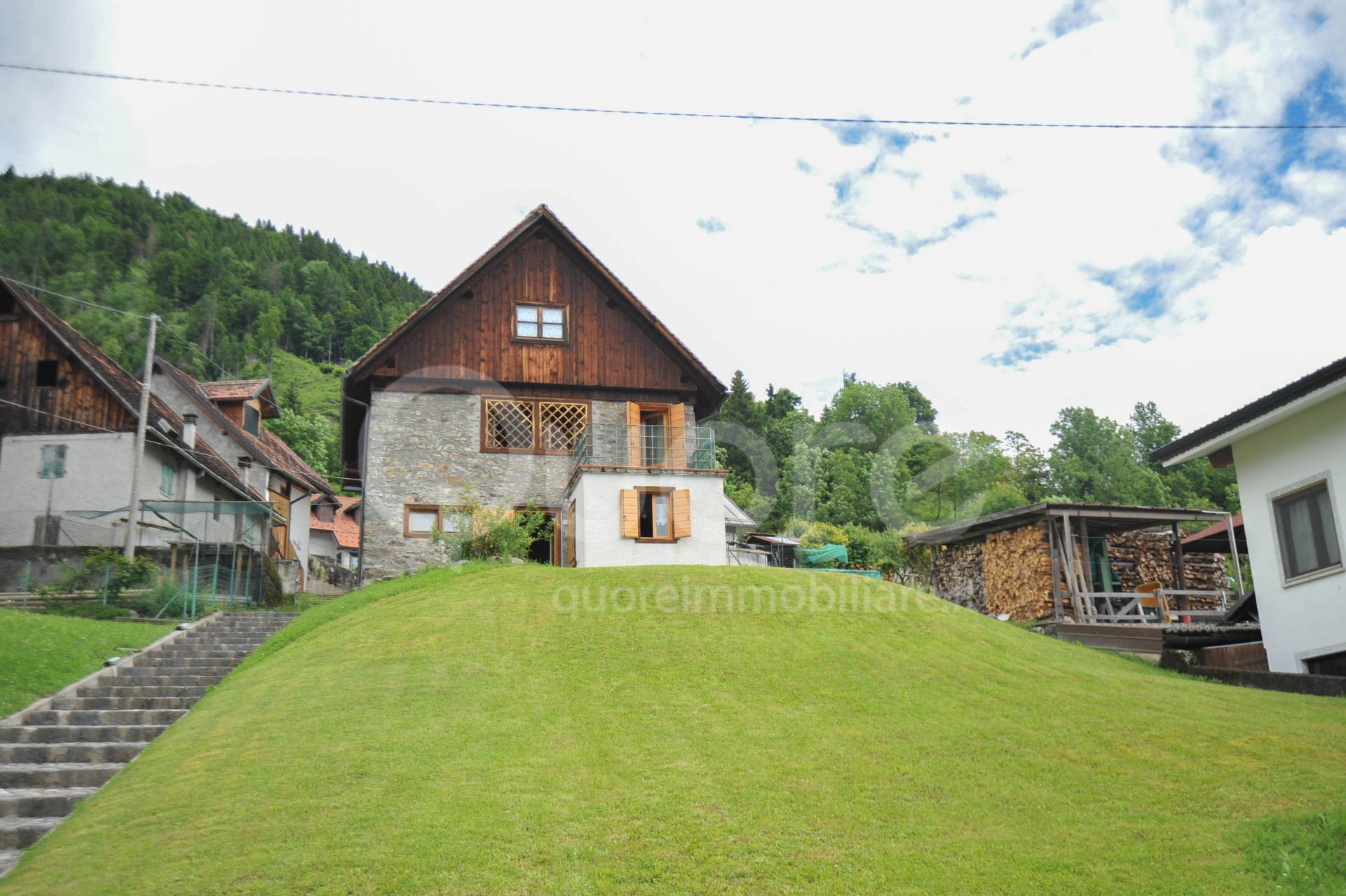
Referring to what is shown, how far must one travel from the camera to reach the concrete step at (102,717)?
14.2 metres

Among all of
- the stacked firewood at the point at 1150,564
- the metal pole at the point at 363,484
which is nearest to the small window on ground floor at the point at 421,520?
the metal pole at the point at 363,484

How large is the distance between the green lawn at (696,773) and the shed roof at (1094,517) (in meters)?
8.82

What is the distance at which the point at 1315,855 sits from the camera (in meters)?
8.20

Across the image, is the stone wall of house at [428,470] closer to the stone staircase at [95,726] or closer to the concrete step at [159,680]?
the stone staircase at [95,726]

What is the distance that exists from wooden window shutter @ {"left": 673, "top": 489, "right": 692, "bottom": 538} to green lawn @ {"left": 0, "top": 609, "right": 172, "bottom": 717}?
12.0 meters

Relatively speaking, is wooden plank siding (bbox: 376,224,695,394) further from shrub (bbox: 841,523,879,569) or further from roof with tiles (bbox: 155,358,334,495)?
shrub (bbox: 841,523,879,569)

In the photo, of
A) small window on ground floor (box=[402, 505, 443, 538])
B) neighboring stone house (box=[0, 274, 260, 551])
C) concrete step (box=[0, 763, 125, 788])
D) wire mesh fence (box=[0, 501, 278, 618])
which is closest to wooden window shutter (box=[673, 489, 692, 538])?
small window on ground floor (box=[402, 505, 443, 538])

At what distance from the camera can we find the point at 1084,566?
88.4 ft

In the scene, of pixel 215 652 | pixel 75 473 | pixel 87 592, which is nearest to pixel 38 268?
pixel 75 473

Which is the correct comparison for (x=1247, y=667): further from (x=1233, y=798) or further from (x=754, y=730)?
(x=754, y=730)

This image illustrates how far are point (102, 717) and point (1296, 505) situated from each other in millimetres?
17699

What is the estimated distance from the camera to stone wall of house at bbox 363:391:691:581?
2758 centimetres

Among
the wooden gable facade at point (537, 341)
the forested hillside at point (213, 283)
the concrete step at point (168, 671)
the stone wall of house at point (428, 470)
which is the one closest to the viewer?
the concrete step at point (168, 671)

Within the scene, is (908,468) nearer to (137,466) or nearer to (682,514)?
(682,514)
